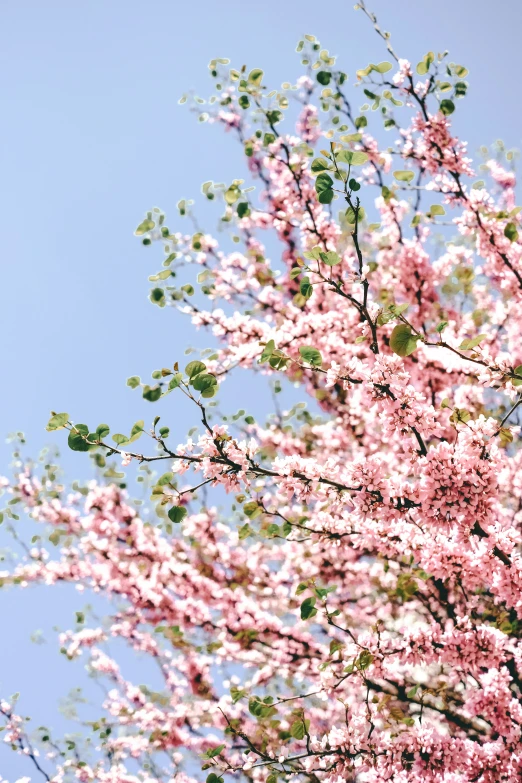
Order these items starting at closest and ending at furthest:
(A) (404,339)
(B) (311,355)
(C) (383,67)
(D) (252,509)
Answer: (A) (404,339), (B) (311,355), (D) (252,509), (C) (383,67)

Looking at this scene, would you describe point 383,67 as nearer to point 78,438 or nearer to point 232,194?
point 232,194

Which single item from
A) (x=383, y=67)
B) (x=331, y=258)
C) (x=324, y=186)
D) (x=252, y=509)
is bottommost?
(x=252, y=509)

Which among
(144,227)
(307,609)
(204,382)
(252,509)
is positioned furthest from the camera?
(144,227)

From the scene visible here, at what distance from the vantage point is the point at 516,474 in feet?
20.7

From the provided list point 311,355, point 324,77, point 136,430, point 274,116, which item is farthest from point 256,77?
point 136,430

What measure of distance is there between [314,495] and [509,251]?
3.15m

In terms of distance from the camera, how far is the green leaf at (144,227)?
17.8 ft

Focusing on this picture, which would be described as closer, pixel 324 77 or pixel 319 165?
pixel 319 165

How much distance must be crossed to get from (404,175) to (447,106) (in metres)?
0.62

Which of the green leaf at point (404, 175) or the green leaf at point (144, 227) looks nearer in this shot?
the green leaf at point (404, 175)

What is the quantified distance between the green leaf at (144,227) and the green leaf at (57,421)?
351 cm

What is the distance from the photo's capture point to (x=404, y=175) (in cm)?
442

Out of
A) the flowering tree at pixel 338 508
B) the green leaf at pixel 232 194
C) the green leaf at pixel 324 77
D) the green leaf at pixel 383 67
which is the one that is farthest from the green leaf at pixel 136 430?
the green leaf at pixel 324 77

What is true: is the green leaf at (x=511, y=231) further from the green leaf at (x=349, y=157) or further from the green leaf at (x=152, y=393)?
the green leaf at (x=152, y=393)
